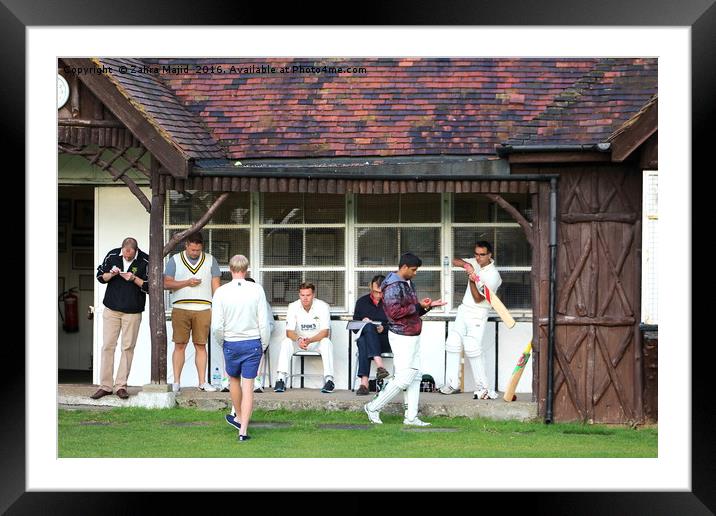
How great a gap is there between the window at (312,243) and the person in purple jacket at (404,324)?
7.49ft

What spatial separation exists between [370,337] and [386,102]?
2779 mm

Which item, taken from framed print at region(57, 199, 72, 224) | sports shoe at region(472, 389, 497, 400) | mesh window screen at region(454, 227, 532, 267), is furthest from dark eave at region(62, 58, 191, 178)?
framed print at region(57, 199, 72, 224)

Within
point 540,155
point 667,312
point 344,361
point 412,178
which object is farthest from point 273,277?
point 667,312

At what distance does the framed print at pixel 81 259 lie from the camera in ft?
63.6

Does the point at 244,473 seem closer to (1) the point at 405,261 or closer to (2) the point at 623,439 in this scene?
(1) the point at 405,261

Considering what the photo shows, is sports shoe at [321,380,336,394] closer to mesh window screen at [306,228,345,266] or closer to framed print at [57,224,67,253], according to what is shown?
mesh window screen at [306,228,345,266]

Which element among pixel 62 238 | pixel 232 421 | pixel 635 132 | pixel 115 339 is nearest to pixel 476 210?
pixel 635 132

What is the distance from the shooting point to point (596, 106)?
587 inches

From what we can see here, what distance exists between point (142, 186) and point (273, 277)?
6.31 ft

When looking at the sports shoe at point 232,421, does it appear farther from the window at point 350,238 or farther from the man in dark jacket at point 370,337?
the window at point 350,238

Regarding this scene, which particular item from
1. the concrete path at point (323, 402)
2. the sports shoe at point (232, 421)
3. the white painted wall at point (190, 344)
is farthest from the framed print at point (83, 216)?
the sports shoe at point (232, 421)

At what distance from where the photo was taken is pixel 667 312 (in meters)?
11.7

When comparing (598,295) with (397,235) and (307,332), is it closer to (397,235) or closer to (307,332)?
(397,235)
